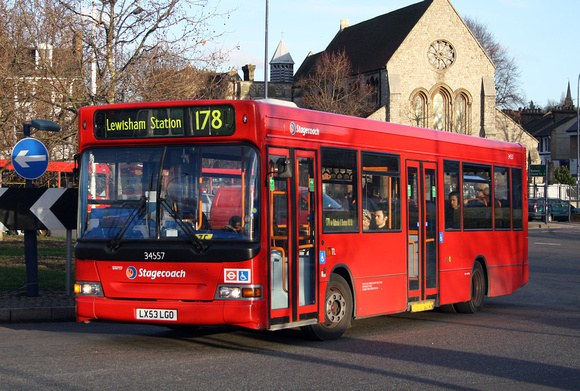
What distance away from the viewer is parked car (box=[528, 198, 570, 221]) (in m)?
54.5

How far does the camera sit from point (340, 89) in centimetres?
6356

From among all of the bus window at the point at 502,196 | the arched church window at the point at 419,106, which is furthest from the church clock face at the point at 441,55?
the bus window at the point at 502,196

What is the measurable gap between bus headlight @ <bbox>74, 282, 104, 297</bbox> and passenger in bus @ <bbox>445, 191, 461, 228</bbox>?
19.5 ft

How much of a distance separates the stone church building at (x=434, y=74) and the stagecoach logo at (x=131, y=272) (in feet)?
198

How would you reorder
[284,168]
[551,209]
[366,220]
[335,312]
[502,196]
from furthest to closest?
[551,209] < [502,196] < [366,220] < [335,312] < [284,168]

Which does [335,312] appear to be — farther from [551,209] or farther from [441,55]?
[441,55]

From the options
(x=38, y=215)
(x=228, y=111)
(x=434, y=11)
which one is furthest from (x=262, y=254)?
(x=434, y=11)

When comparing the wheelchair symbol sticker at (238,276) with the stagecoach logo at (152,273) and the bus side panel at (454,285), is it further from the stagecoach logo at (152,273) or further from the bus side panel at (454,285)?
the bus side panel at (454,285)

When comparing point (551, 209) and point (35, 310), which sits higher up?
point (551, 209)

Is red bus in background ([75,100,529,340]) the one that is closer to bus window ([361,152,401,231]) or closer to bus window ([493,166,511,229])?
bus window ([361,152,401,231])

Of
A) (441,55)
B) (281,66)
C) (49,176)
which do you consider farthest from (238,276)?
(281,66)

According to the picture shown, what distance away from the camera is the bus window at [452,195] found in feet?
41.7

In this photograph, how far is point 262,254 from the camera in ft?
28.3

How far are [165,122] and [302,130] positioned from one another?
1.67 meters
